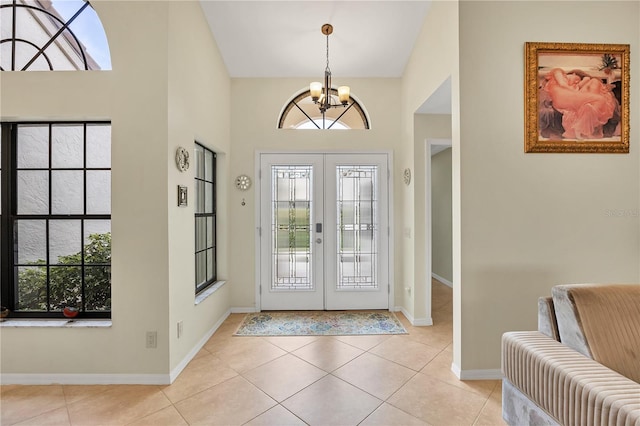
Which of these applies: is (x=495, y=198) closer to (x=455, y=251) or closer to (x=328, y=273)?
(x=455, y=251)

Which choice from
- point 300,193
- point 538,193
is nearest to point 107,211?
point 300,193

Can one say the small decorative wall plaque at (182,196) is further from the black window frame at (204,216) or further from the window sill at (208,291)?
the window sill at (208,291)

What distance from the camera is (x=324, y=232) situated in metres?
3.73

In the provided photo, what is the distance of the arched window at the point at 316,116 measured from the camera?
3.85 m

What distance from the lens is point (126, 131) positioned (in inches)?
84.7

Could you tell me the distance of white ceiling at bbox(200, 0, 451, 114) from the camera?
282 centimetres

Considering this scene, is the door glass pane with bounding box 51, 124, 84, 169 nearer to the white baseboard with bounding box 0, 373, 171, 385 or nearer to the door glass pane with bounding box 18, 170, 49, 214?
the door glass pane with bounding box 18, 170, 49, 214

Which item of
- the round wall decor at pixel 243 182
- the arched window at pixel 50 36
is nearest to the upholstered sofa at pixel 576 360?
the round wall decor at pixel 243 182

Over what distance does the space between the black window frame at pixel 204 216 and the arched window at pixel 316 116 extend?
3.83 ft

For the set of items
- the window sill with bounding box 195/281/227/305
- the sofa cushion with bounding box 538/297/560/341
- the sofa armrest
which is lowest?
the window sill with bounding box 195/281/227/305

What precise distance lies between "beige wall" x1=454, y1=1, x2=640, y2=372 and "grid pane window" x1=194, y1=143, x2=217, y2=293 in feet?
8.49

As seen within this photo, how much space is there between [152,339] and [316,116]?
124 inches

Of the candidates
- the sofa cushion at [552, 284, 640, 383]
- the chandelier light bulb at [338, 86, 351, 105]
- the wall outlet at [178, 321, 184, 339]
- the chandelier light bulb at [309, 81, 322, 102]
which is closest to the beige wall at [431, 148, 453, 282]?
the chandelier light bulb at [338, 86, 351, 105]

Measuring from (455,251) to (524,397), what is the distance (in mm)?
1077
